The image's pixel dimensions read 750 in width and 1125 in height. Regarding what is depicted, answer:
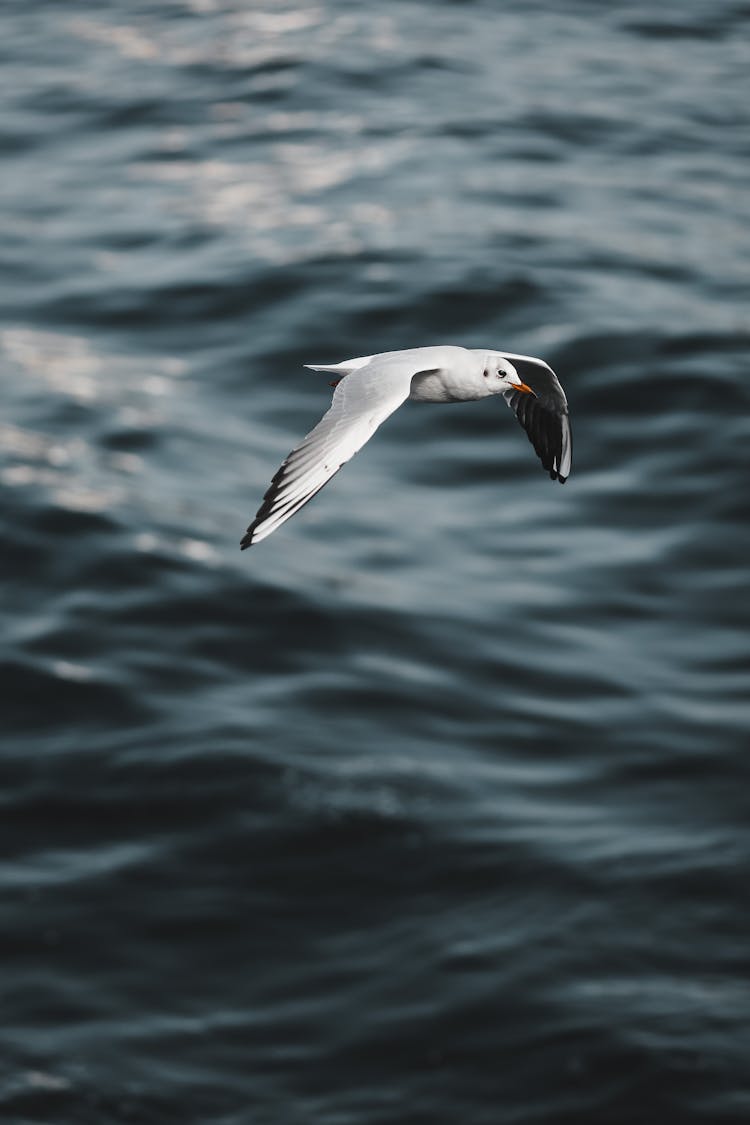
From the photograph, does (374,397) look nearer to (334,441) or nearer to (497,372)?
(334,441)

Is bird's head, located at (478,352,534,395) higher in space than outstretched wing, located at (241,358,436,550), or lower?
higher

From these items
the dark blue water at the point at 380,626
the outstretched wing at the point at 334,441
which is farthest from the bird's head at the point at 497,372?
the dark blue water at the point at 380,626

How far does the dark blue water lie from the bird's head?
30875 mm

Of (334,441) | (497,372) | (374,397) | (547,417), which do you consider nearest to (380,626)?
(547,417)

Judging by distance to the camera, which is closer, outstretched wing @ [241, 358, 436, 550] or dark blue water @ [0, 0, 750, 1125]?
outstretched wing @ [241, 358, 436, 550]

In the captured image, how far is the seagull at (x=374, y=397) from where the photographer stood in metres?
11.7

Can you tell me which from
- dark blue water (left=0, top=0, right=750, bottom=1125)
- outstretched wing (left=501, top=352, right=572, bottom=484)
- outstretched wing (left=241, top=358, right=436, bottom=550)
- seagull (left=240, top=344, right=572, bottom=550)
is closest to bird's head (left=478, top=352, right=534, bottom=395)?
seagull (left=240, top=344, right=572, bottom=550)

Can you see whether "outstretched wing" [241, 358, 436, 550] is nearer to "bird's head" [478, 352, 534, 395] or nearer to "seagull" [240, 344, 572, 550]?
"seagull" [240, 344, 572, 550]

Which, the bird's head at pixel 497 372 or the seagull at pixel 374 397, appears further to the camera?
the bird's head at pixel 497 372

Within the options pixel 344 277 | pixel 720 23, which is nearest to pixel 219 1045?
pixel 344 277

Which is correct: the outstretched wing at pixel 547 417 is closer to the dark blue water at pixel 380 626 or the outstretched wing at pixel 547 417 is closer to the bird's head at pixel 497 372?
the bird's head at pixel 497 372

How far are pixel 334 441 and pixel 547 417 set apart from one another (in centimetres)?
369

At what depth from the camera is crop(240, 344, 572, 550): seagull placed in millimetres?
11656

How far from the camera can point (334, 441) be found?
11914 mm
